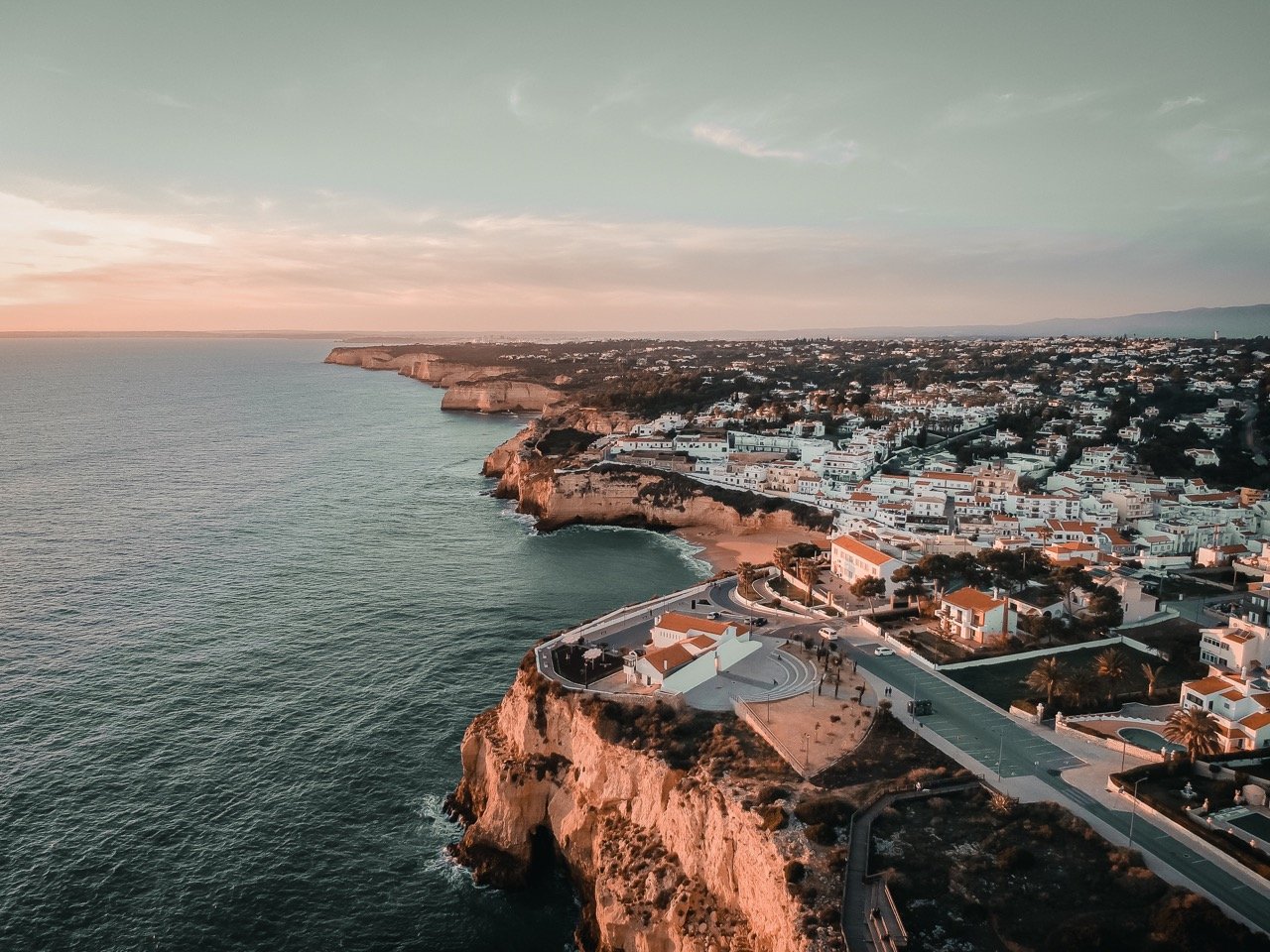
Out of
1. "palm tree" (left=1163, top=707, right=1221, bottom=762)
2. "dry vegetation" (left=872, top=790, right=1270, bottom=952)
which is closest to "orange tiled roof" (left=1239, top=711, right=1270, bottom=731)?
"palm tree" (left=1163, top=707, right=1221, bottom=762)

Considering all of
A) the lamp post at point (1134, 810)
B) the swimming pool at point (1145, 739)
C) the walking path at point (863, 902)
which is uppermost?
the walking path at point (863, 902)

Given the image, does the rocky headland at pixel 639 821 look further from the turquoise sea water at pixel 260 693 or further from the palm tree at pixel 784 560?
the palm tree at pixel 784 560

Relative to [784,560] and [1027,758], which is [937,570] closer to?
[784,560]

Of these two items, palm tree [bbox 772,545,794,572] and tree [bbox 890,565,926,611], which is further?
palm tree [bbox 772,545,794,572]

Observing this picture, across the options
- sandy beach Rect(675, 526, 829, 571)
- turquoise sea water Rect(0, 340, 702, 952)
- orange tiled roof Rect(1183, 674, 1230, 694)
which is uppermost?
orange tiled roof Rect(1183, 674, 1230, 694)

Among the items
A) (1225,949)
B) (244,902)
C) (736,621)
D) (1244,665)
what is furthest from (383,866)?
(1244,665)

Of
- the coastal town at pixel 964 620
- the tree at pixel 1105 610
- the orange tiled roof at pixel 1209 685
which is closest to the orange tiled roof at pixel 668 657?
the coastal town at pixel 964 620

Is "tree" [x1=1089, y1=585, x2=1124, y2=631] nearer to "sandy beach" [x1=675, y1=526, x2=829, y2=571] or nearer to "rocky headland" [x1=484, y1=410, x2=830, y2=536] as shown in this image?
"sandy beach" [x1=675, y1=526, x2=829, y2=571]
